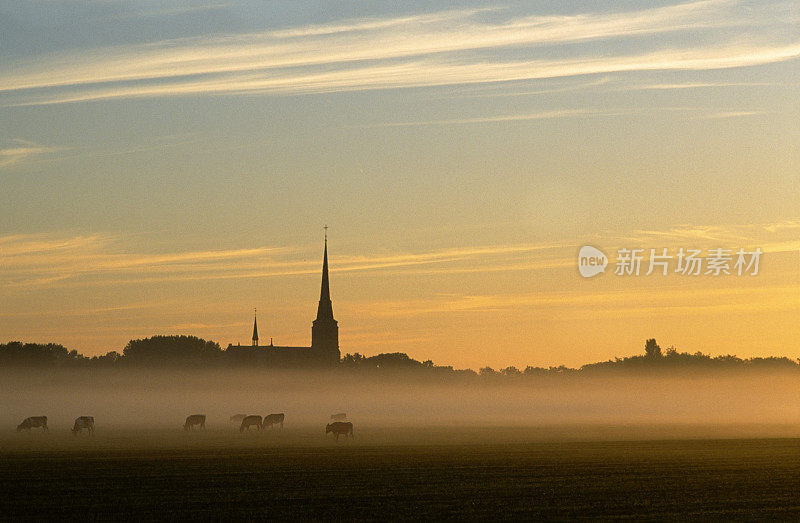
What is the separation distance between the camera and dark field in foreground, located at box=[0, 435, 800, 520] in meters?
35.2

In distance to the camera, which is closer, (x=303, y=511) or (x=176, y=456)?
(x=303, y=511)

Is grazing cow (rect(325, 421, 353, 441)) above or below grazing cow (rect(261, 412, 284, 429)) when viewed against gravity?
below

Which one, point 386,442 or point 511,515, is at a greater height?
point 386,442

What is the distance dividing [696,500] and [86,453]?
34766 millimetres

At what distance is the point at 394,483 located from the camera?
142 ft

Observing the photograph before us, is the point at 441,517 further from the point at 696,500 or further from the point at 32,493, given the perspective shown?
the point at 32,493

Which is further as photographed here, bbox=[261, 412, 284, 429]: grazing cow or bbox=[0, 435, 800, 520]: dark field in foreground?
bbox=[261, 412, 284, 429]: grazing cow

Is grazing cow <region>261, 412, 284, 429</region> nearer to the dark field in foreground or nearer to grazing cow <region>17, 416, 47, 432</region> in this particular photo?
grazing cow <region>17, 416, 47, 432</region>

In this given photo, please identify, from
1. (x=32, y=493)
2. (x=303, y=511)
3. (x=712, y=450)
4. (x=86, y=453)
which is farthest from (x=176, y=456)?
(x=712, y=450)

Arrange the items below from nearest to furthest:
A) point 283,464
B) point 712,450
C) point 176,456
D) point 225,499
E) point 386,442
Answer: point 225,499, point 283,464, point 176,456, point 712,450, point 386,442

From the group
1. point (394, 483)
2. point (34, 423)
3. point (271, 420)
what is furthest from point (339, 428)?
point (394, 483)

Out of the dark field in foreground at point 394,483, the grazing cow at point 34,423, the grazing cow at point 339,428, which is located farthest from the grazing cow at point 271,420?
the dark field in foreground at point 394,483

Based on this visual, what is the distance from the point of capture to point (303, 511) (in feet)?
114

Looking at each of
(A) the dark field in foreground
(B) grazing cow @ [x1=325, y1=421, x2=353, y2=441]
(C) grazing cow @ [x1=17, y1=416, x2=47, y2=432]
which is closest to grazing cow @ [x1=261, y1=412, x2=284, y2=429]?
(C) grazing cow @ [x1=17, y1=416, x2=47, y2=432]
